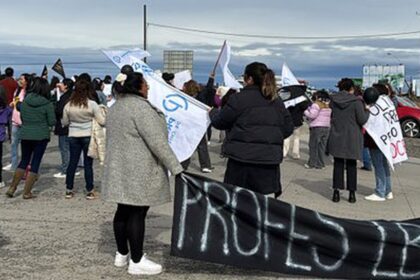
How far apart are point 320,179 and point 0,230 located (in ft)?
20.9

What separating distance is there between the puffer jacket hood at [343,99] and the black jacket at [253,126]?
3.61 metres

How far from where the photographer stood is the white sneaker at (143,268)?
5.52m

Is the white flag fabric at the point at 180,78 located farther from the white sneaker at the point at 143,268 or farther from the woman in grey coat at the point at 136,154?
the white sneaker at the point at 143,268

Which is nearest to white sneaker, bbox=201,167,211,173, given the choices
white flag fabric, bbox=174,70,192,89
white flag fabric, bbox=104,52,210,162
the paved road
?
the paved road

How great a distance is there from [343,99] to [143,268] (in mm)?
4807

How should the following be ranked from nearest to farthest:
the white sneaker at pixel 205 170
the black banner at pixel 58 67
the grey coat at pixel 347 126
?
the grey coat at pixel 347 126 → the white sneaker at pixel 205 170 → the black banner at pixel 58 67

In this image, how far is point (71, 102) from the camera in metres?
9.02

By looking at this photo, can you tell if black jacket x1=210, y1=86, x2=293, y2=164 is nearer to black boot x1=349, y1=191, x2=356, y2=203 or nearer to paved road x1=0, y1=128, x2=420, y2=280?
paved road x1=0, y1=128, x2=420, y2=280

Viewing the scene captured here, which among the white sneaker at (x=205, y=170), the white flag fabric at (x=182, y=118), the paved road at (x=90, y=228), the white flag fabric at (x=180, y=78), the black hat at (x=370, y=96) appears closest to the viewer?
the paved road at (x=90, y=228)

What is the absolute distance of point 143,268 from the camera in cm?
553

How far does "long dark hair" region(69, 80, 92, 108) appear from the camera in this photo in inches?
350

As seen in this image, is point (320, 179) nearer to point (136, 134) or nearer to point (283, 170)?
point (283, 170)

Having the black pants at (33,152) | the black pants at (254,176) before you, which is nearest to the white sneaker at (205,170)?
the black pants at (33,152)

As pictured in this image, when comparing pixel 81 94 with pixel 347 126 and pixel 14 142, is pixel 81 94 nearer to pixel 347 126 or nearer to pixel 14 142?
pixel 14 142
